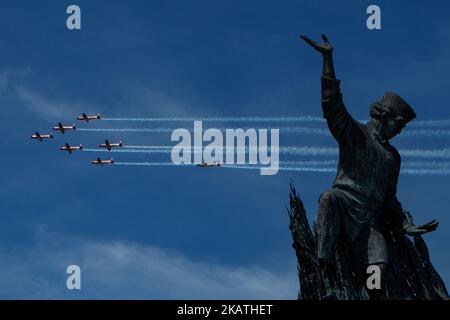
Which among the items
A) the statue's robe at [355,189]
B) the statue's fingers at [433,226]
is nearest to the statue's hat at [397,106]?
the statue's robe at [355,189]

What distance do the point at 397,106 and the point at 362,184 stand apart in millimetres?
2812

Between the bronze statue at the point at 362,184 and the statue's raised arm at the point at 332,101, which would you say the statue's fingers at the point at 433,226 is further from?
the statue's raised arm at the point at 332,101

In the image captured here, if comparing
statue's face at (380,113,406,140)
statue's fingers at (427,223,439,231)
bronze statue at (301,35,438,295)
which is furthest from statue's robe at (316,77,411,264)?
statue's fingers at (427,223,439,231)

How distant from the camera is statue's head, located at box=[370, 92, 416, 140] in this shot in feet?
131

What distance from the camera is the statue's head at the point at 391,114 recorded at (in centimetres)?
3994

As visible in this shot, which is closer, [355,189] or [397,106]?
[355,189]

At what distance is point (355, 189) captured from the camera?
39219 millimetres

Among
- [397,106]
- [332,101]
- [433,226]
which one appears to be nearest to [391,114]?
[397,106]

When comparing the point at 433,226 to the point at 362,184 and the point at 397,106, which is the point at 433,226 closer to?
the point at 362,184

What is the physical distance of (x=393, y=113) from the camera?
39.9 meters

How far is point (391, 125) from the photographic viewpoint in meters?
40.0

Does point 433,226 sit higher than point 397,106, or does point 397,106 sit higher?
point 397,106
